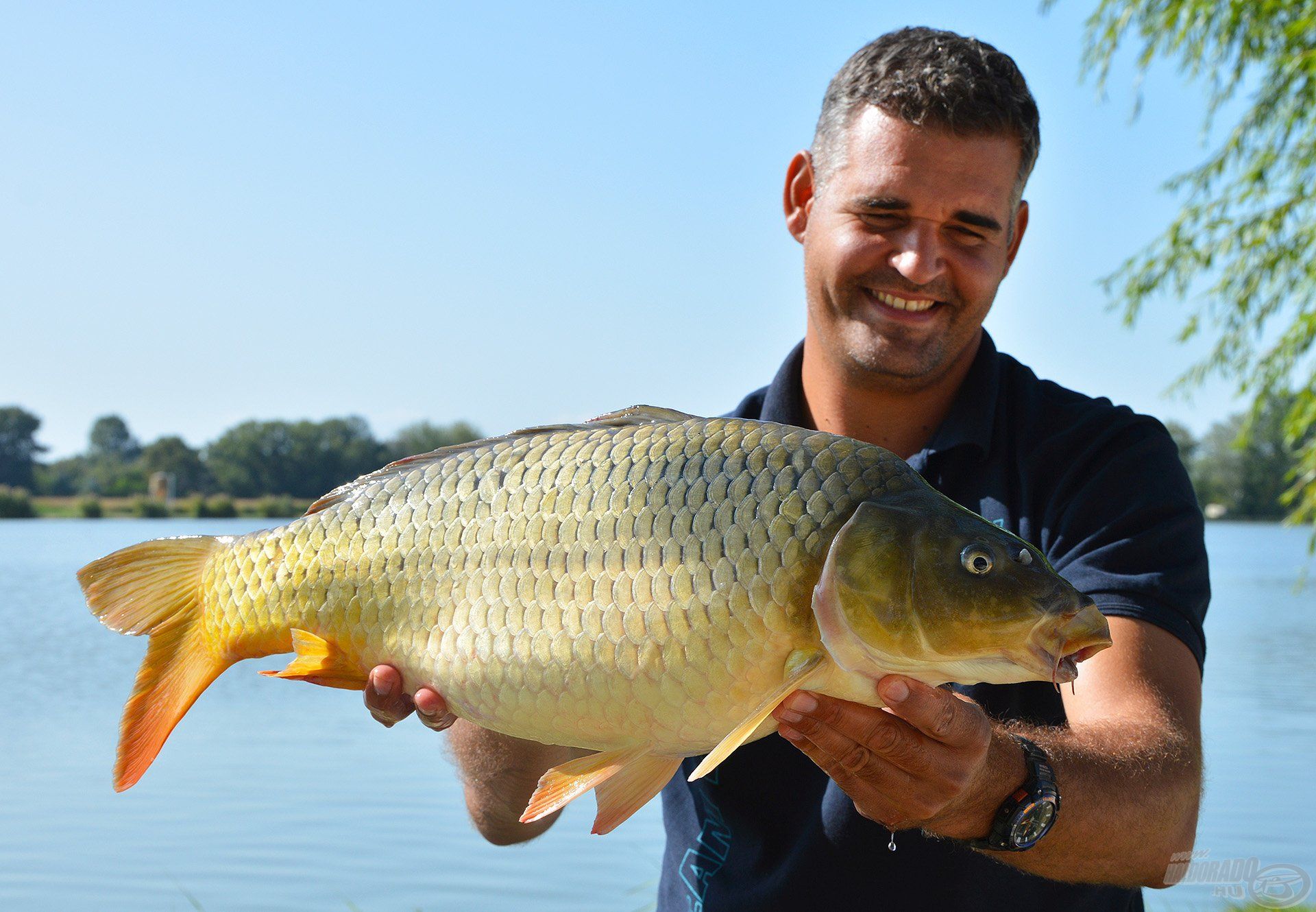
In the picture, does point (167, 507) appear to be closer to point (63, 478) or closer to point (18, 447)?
point (63, 478)

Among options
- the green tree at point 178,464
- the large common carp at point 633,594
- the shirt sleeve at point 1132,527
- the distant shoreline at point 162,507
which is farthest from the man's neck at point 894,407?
the green tree at point 178,464

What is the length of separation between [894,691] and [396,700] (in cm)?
67

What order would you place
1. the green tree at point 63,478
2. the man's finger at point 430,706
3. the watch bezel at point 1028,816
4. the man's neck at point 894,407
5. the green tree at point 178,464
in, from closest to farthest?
the watch bezel at point 1028,816
the man's finger at point 430,706
the man's neck at point 894,407
the green tree at point 178,464
the green tree at point 63,478

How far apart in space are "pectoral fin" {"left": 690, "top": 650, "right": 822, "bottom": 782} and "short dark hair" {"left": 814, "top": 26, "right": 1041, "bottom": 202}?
111cm

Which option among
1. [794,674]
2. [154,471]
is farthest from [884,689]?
[154,471]

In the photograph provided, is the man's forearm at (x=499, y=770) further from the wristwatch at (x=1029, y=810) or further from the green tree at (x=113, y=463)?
the green tree at (x=113, y=463)

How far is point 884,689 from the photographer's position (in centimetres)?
129

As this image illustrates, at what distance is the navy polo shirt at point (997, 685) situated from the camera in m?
1.78

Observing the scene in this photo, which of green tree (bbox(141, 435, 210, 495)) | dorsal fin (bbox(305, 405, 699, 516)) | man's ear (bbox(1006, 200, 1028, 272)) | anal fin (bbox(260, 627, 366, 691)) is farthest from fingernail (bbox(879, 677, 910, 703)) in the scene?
green tree (bbox(141, 435, 210, 495))

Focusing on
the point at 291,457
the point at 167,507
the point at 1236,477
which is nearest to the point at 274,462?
the point at 291,457

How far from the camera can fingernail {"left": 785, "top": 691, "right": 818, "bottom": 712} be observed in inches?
52.0

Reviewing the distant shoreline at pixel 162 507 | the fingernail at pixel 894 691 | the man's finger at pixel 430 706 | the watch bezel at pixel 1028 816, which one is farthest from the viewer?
the distant shoreline at pixel 162 507

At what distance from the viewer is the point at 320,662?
5.26 feet

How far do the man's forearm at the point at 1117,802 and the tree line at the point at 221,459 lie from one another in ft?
32.4
